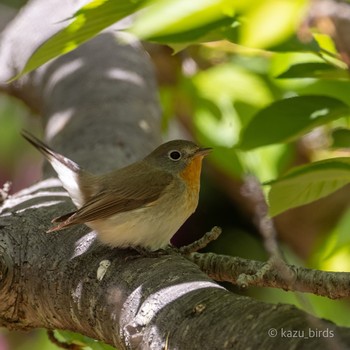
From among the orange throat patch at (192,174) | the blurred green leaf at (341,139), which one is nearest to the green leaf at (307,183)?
the blurred green leaf at (341,139)

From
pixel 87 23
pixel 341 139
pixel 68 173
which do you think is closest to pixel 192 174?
pixel 68 173

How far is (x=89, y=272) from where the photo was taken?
223cm

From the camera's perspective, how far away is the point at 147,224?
300 cm

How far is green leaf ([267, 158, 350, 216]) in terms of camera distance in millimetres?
1519

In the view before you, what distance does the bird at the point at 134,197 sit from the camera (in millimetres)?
2807

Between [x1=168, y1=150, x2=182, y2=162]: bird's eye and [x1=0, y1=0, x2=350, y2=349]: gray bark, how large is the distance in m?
0.11

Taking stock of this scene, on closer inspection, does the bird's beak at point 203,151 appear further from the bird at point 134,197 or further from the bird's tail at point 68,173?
the bird's tail at point 68,173

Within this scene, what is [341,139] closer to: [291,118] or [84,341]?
[291,118]

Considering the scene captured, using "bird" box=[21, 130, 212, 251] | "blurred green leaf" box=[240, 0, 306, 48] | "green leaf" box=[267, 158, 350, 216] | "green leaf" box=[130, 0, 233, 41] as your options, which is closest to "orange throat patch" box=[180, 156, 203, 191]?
"bird" box=[21, 130, 212, 251]

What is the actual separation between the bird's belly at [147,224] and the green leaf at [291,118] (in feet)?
3.00

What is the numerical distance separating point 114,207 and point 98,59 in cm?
123

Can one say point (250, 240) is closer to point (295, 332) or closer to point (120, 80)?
point (120, 80)

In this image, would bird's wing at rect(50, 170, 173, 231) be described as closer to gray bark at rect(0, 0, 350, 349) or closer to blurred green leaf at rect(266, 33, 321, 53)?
gray bark at rect(0, 0, 350, 349)

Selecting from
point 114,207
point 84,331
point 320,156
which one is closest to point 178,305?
point 84,331
